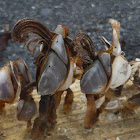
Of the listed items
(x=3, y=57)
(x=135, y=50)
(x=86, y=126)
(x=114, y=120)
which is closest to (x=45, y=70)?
(x=86, y=126)

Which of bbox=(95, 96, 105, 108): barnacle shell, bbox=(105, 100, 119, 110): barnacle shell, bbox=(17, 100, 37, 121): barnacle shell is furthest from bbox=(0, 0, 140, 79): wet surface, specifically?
bbox=(17, 100, 37, 121): barnacle shell

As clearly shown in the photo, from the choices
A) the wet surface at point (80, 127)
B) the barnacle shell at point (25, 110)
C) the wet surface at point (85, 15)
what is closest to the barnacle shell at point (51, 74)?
the barnacle shell at point (25, 110)

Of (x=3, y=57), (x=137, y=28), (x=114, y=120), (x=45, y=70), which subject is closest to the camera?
(x=45, y=70)

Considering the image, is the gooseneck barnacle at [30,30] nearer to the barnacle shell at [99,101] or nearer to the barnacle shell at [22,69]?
the barnacle shell at [22,69]

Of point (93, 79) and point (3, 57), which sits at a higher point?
point (93, 79)

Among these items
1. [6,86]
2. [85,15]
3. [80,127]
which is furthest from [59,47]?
[85,15]

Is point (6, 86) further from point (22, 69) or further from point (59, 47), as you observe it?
point (59, 47)

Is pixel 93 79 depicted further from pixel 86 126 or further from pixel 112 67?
pixel 86 126
